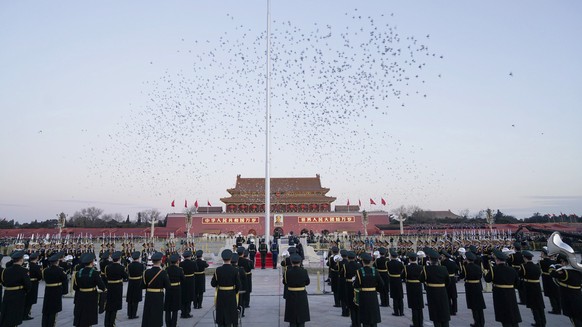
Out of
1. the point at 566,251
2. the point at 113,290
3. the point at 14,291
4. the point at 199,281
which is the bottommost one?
the point at 199,281

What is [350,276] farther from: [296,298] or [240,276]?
[240,276]

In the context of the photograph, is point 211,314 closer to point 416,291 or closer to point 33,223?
point 416,291

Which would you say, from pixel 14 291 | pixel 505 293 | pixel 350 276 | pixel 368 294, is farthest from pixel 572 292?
pixel 14 291

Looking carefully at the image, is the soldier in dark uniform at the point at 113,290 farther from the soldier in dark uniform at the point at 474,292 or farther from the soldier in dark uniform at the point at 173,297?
the soldier in dark uniform at the point at 474,292

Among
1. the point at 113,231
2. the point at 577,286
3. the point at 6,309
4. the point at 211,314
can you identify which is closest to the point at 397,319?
the point at 577,286

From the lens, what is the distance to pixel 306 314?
5.81m

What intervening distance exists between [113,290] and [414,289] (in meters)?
5.59

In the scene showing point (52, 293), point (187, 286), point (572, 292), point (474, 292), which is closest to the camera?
point (572, 292)

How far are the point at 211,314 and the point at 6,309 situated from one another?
3613mm

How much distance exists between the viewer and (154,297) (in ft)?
19.1

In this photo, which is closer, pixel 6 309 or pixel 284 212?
pixel 6 309

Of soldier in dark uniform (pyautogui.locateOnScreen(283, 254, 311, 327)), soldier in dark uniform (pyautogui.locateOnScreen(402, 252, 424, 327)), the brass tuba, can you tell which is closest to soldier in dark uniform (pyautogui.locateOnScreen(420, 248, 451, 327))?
soldier in dark uniform (pyautogui.locateOnScreen(402, 252, 424, 327))

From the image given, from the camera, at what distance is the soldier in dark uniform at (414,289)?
21.1 feet

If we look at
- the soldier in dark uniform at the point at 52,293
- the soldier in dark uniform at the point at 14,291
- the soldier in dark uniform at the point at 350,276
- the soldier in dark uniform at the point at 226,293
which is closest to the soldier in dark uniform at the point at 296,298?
the soldier in dark uniform at the point at 226,293
